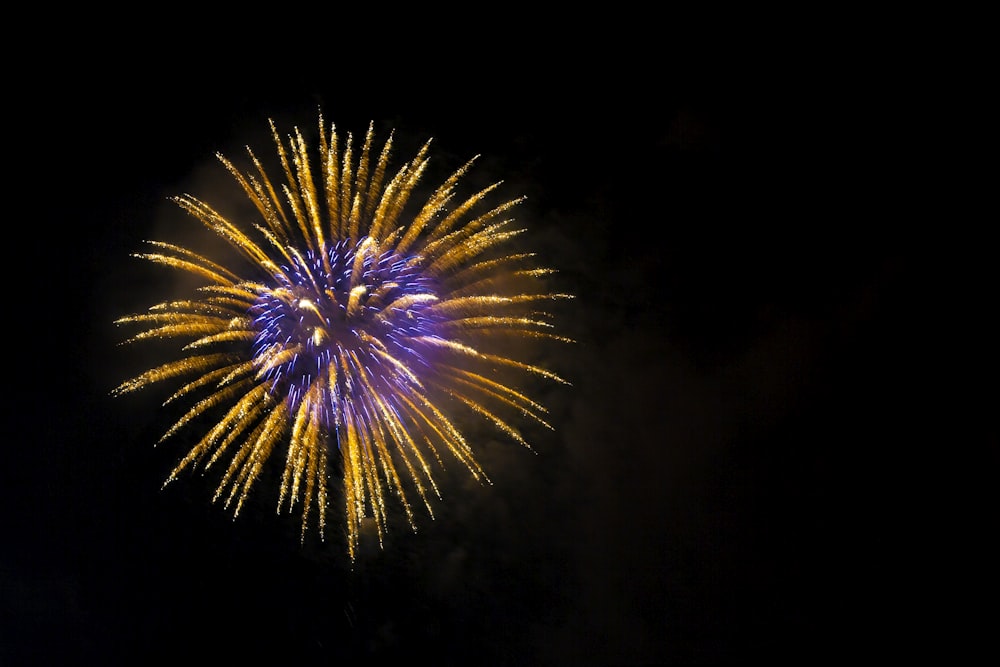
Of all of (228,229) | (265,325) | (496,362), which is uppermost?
(228,229)

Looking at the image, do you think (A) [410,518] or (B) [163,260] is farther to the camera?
(A) [410,518]

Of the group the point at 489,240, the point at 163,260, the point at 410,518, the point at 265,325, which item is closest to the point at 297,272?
the point at 265,325

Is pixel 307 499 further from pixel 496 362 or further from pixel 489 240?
pixel 489 240

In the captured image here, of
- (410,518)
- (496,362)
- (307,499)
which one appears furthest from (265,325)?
(410,518)

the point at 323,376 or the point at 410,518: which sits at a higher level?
the point at 323,376

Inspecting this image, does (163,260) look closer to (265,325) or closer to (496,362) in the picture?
(265,325)

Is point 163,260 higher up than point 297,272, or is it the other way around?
point 163,260

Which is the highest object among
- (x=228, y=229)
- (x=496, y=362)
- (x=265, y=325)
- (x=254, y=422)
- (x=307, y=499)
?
(x=228, y=229)

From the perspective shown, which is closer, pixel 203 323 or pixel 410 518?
pixel 203 323

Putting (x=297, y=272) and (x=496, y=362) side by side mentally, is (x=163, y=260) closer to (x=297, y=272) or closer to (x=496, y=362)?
(x=297, y=272)
